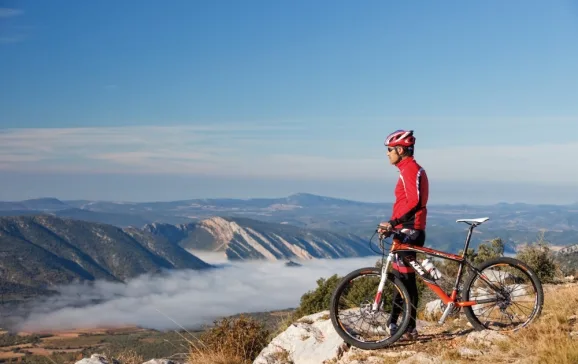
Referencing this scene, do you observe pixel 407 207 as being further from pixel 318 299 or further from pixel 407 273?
pixel 318 299

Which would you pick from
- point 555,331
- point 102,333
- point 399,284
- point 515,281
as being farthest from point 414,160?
point 102,333

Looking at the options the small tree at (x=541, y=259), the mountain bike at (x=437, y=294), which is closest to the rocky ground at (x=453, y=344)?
the mountain bike at (x=437, y=294)

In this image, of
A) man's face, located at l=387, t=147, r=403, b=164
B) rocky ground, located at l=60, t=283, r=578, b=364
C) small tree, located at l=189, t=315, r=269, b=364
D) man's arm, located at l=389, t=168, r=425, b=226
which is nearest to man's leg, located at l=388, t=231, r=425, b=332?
man's arm, located at l=389, t=168, r=425, b=226

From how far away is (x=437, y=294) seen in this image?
835cm

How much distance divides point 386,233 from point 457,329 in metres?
2.39

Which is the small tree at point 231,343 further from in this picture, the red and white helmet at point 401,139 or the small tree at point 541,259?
the small tree at point 541,259

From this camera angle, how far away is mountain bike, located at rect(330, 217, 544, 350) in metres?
8.15

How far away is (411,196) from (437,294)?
5.06 feet

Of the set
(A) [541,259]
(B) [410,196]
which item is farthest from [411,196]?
(A) [541,259]

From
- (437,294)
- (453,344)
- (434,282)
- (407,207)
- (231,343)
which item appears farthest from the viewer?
(231,343)

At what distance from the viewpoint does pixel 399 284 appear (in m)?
8.13

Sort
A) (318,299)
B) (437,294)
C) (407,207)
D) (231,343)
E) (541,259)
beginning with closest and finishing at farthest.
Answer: (407,207), (437,294), (231,343), (541,259), (318,299)

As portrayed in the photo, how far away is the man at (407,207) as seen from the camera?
8102mm

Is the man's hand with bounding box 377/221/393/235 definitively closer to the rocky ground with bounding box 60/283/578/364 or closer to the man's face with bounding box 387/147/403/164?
the man's face with bounding box 387/147/403/164
